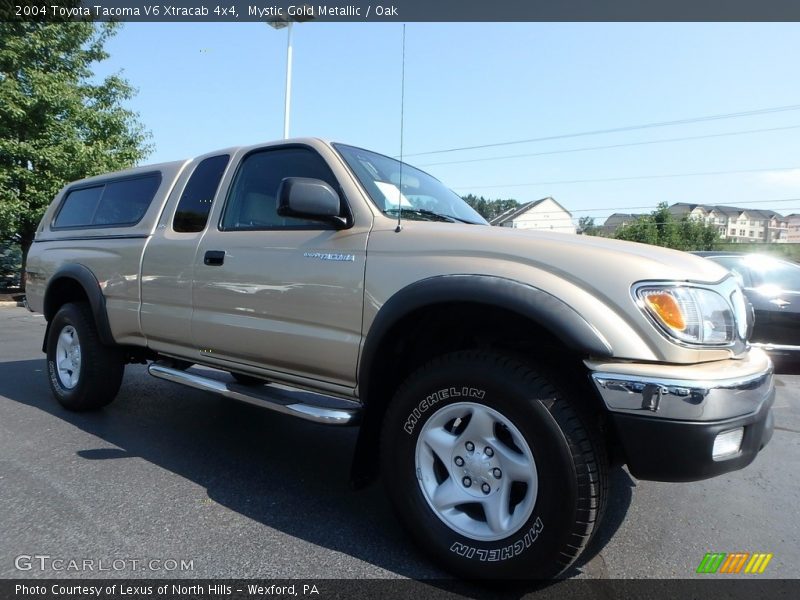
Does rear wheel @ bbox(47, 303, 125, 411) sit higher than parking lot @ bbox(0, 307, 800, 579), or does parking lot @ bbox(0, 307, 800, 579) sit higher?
rear wheel @ bbox(47, 303, 125, 411)

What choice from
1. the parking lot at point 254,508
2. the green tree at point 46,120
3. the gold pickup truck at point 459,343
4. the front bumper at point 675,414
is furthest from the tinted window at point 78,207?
the green tree at point 46,120

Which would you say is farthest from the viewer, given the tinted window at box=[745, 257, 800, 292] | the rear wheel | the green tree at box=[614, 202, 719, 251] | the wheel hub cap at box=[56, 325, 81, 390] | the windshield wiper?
the green tree at box=[614, 202, 719, 251]

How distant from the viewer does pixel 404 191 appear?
3.11 m

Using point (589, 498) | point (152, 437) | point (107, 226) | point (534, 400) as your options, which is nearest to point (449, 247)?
point (534, 400)

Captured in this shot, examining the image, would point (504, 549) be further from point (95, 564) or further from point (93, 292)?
point (93, 292)

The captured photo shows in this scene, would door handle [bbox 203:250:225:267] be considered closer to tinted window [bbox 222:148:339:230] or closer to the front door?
the front door

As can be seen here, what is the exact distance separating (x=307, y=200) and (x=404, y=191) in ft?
2.35

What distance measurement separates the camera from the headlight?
1.95 metres

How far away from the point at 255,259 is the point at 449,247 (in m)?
1.25

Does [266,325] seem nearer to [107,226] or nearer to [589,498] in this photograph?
[589,498]

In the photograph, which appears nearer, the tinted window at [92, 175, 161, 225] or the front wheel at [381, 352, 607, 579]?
the front wheel at [381, 352, 607, 579]

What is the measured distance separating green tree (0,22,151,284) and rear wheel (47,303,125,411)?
11.0m

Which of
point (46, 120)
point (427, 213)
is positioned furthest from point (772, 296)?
point (46, 120)

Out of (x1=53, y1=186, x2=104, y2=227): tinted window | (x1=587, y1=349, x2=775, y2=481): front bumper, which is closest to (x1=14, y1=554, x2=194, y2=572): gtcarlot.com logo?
(x1=587, y1=349, x2=775, y2=481): front bumper
